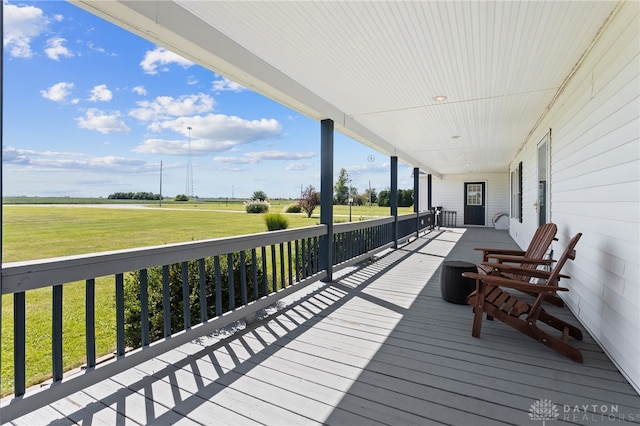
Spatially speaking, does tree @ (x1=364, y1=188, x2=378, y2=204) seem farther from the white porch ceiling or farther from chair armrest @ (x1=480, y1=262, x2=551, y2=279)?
chair armrest @ (x1=480, y1=262, x2=551, y2=279)

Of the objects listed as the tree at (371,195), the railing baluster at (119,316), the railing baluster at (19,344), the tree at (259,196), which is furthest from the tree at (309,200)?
the railing baluster at (19,344)

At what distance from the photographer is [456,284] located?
3723mm

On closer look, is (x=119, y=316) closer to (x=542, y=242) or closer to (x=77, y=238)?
(x=77, y=238)

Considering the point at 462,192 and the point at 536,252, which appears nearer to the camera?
the point at 536,252

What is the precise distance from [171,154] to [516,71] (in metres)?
6.43

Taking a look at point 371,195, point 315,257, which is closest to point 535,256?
point 315,257

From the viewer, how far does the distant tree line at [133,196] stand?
4.12 meters

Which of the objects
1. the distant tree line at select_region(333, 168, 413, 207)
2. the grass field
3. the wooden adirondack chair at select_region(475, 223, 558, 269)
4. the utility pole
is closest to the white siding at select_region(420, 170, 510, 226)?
the distant tree line at select_region(333, 168, 413, 207)

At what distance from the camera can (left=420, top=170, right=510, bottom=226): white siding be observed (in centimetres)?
1366

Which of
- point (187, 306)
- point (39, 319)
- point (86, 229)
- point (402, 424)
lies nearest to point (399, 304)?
point (402, 424)

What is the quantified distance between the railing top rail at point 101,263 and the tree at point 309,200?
A: 213 inches

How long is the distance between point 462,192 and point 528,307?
12.8m

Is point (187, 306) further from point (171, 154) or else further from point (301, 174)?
point (301, 174)

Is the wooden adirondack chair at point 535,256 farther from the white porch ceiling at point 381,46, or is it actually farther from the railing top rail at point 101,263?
the railing top rail at point 101,263
